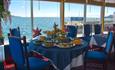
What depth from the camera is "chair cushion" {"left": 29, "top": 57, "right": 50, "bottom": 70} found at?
10.9 ft

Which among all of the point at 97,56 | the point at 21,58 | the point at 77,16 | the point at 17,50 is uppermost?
the point at 77,16

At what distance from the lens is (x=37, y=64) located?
11.1 ft

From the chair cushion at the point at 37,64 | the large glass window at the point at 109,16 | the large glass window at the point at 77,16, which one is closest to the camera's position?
the chair cushion at the point at 37,64

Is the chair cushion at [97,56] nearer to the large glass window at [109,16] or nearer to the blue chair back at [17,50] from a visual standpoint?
the blue chair back at [17,50]

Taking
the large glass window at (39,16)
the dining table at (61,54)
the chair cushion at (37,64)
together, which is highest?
the large glass window at (39,16)

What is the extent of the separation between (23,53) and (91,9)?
4644 millimetres

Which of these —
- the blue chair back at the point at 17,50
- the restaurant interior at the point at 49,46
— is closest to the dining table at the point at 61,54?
the restaurant interior at the point at 49,46

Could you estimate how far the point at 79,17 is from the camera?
279 inches

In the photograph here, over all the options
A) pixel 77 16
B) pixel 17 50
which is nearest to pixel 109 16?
pixel 77 16

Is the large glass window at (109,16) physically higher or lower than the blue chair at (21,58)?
higher

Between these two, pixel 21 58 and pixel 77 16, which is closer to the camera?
pixel 21 58

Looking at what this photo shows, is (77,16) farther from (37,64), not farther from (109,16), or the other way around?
(37,64)

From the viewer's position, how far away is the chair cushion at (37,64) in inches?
131

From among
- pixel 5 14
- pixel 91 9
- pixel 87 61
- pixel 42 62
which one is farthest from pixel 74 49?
pixel 91 9
